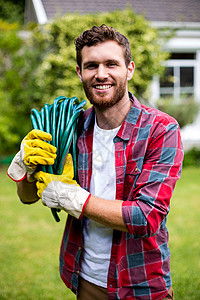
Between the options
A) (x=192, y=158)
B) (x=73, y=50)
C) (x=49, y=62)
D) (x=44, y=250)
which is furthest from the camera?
(x=192, y=158)

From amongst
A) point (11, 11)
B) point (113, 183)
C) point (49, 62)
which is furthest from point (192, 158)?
point (11, 11)

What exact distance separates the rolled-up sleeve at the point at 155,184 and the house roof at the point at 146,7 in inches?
330

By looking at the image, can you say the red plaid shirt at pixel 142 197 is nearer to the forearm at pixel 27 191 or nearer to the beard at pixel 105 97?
the beard at pixel 105 97

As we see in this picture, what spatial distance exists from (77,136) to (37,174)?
39cm

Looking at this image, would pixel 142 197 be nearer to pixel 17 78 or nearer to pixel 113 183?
pixel 113 183

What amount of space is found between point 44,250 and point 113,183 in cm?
300

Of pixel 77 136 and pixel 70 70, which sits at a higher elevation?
pixel 70 70

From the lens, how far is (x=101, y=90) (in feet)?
5.87

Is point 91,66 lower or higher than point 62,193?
higher

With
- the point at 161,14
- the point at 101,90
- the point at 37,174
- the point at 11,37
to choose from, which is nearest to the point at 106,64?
the point at 101,90

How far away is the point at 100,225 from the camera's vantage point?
1.85 metres

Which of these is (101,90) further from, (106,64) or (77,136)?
(77,136)

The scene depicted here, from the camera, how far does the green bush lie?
882 cm

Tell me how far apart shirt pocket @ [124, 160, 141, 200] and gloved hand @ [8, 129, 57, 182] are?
1.30 ft
